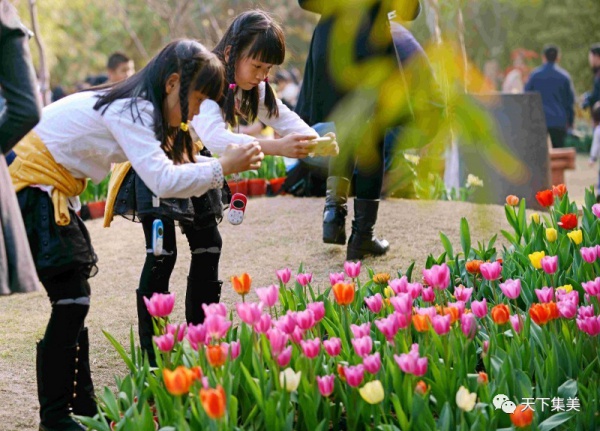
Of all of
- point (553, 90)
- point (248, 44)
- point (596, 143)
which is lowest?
point (596, 143)

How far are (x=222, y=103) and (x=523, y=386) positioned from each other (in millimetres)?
1577

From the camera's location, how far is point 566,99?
13.0 metres

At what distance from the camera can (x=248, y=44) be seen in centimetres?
331

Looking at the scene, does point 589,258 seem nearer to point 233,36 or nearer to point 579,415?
point 579,415

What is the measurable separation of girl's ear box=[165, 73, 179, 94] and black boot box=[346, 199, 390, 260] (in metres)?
2.14

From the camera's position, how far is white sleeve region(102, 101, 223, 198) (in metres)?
2.51

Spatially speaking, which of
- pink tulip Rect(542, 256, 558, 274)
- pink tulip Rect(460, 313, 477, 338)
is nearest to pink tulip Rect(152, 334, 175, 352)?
pink tulip Rect(460, 313, 477, 338)

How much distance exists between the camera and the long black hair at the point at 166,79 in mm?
2576

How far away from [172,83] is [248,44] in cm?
74

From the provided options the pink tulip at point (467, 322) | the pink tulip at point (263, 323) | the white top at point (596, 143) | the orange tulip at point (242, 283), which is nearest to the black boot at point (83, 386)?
the orange tulip at point (242, 283)

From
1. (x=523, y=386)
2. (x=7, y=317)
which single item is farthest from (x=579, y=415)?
(x=7, y=317)

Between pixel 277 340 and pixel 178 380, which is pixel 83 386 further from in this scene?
pixel 178 380

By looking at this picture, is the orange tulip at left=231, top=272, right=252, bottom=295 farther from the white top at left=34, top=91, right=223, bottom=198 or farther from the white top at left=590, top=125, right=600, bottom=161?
the white top at left=590, top=125, right=600, bottom=161

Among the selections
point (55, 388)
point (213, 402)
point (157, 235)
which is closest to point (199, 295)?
point (157, 235)
